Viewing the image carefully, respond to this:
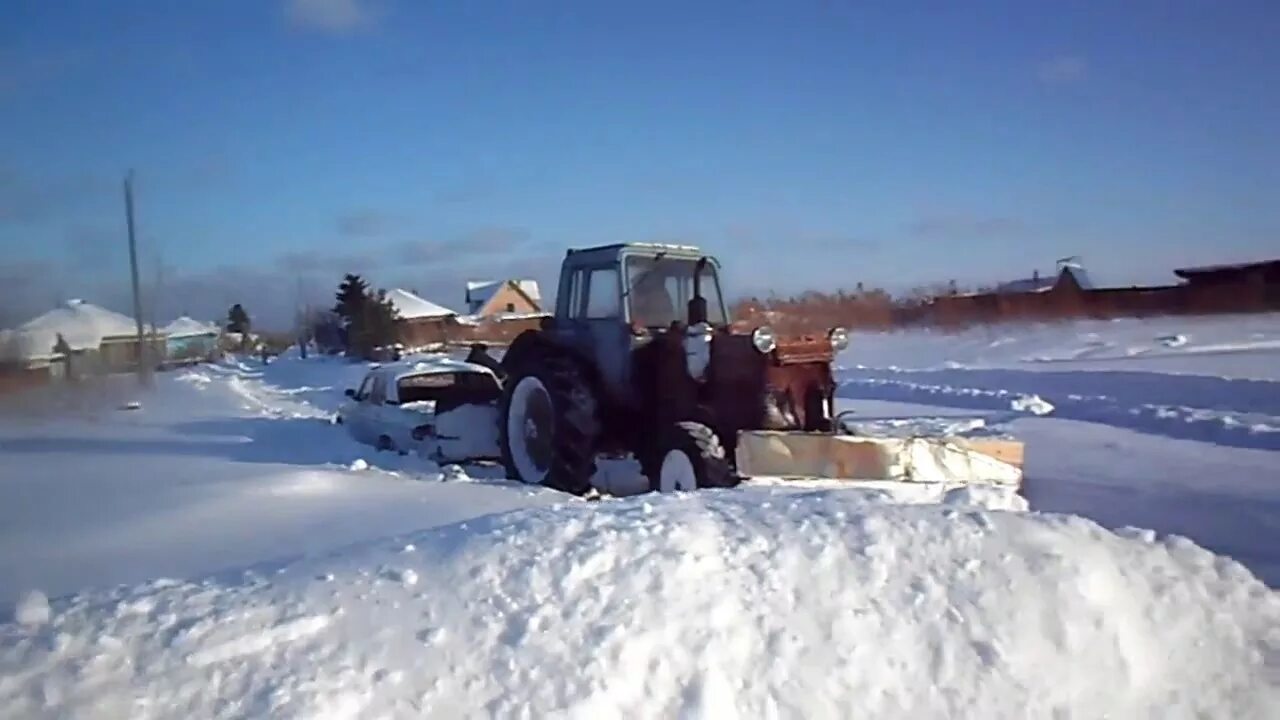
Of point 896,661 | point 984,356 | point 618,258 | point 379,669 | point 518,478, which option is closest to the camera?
point 379,669

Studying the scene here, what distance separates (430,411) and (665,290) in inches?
179

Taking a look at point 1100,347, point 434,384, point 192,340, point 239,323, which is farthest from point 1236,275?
point 239,323

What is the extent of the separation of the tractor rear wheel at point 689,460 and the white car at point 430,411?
349 cm

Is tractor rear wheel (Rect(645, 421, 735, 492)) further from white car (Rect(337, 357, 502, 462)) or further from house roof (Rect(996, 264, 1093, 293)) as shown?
house roof (Rect(996, 264, 1093, 293))

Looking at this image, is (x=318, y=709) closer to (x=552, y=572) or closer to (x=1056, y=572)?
(x=552, y=572)

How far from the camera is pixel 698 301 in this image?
9461 millimetres

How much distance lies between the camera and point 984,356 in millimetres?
26797

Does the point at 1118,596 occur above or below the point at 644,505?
below

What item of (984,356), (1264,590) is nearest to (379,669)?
(1264,590)

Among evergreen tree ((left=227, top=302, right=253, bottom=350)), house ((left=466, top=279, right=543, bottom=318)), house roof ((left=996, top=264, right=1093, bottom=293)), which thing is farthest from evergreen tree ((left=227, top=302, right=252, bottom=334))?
house roof ((left=996, top=264, right=1093, bottom=293))

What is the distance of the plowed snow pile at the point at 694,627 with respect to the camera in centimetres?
354

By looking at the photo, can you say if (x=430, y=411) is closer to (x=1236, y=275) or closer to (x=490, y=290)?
(x=1236, y=275)

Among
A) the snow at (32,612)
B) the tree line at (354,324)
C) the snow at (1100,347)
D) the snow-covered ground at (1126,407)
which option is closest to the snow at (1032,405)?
the snow-covered ground at (1126,407)

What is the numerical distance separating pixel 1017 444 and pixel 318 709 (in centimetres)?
648
